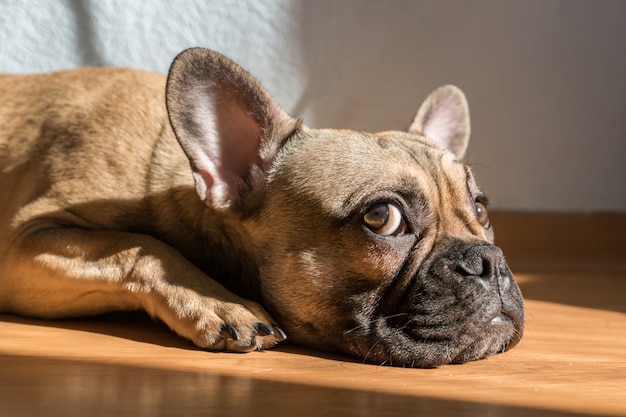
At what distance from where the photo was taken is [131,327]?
7.13 ft

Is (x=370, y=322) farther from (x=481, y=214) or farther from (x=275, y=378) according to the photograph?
(x=481, y=214)

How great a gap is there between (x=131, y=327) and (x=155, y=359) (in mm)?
398

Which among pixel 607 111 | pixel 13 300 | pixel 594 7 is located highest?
pixel 594 7

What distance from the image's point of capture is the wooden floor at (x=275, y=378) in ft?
4.71

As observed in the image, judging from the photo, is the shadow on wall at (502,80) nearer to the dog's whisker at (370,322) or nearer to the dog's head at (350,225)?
the dog's head at (350,225)

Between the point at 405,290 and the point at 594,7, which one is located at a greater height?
the point at 594,7

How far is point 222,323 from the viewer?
6.18 ft

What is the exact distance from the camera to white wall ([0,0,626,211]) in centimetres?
352

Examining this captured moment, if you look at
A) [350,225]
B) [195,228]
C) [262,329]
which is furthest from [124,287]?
[350,225]

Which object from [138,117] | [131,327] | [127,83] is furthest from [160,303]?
[127,83]

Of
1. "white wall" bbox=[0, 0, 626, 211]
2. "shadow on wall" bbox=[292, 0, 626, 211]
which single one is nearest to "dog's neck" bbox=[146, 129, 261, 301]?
"white wall" bbox=[0, 0, 626, 211]

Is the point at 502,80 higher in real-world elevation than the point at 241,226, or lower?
higher

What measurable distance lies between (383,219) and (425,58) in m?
2.03

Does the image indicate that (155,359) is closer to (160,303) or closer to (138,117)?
(160,303)
